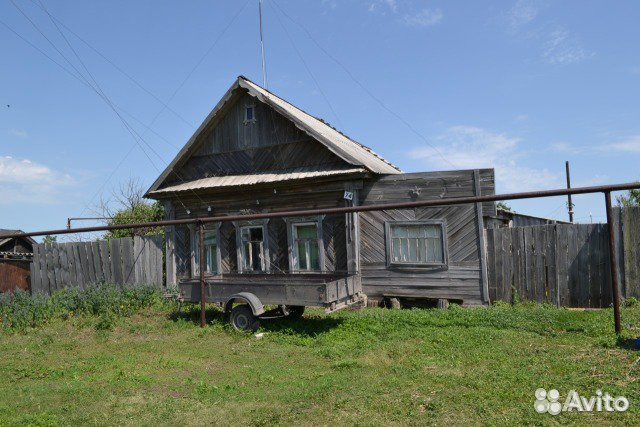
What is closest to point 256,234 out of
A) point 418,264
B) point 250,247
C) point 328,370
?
point 250,247

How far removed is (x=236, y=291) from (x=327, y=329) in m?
2.24

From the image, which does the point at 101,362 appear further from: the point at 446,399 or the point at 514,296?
the point at 514,296

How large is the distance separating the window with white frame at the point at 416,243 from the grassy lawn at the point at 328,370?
2527 millimetres

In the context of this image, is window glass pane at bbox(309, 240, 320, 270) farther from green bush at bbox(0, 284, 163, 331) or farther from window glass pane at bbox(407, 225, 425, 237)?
green bush at bbox(0, 284, 163, 331)

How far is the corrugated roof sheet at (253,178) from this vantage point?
44.8 ft

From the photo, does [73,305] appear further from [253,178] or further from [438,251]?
[438,251]

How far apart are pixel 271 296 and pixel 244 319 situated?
0.90 m

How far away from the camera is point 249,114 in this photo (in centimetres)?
1584

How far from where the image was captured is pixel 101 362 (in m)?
8.02

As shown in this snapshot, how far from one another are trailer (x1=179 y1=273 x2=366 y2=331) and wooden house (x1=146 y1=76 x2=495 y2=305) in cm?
113

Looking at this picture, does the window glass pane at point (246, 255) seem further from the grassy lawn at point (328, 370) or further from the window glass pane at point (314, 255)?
the grassy lawn at point (328, 370)

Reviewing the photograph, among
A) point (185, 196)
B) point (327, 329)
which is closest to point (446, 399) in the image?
point (327, 329)

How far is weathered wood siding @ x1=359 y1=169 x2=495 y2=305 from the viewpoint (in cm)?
1246

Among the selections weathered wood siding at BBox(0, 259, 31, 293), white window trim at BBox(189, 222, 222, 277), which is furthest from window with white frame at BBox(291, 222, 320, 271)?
weathered wood siding at BBox(0, 259, 31, 293)
